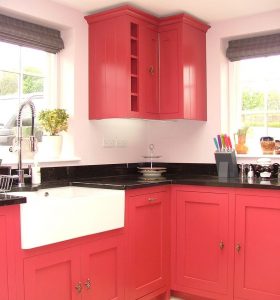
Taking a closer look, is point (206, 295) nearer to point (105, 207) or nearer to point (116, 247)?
point (116, 247)

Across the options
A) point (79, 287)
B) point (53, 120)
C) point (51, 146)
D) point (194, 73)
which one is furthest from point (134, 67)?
point (79, 287)

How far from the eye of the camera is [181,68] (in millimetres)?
3641

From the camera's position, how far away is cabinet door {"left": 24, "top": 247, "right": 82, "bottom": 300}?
2.31 meters

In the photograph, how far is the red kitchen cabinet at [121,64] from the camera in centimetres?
341

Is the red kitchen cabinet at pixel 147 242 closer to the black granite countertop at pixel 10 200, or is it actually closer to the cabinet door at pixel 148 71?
the cabinet door at pixel 148 71

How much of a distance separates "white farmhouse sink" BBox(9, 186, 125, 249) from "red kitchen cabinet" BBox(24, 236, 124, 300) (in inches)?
4.0

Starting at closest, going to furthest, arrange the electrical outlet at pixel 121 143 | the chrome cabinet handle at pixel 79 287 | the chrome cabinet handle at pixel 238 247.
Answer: the chrome cabinet handle at pixel 79 287 < the chrome cabinet handle at pixel 238 247 < the electrical outlet at pixel 121 143

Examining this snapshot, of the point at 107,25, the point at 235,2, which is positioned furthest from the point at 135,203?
the point at 235,2

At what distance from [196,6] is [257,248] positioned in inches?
75.0

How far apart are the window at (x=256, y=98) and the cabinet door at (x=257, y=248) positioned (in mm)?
951

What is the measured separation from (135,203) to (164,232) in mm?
474

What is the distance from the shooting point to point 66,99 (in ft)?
11.5

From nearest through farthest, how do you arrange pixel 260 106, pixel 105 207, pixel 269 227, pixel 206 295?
pixel 105 207 → pixel 269 227 → pixel 206 295 → pixel 260 106

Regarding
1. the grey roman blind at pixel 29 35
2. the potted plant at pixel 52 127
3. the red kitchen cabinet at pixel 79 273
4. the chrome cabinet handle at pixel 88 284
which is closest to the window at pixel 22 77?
the grey roman blind at pixel 29 35
